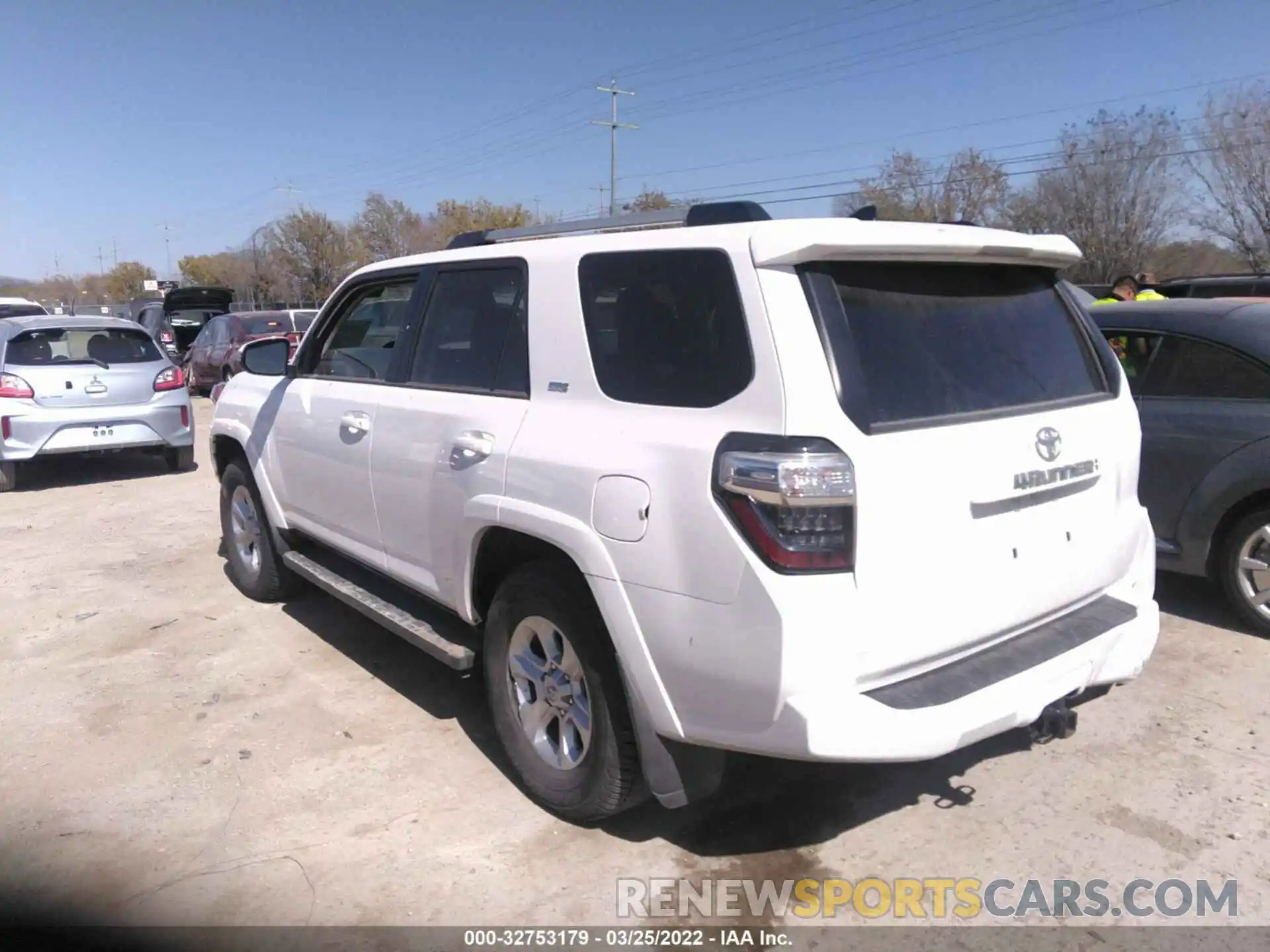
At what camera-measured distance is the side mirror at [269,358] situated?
5293mm

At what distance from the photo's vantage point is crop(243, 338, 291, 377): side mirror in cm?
529

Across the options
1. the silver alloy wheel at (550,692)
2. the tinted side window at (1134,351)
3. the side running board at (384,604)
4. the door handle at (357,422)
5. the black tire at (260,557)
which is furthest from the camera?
the black tire at (260,557)

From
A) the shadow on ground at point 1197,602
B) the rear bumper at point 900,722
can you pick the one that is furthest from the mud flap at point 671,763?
the shadow on ground at point 1197,602

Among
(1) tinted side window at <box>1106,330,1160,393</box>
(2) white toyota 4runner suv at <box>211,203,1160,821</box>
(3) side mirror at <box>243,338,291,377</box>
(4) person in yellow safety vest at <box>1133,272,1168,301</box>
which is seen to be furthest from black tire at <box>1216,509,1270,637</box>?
(3) side mirror at <box>243,338,291,377</box>

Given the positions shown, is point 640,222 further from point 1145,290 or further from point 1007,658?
point 1145,290

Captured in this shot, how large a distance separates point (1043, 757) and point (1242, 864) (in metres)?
0.79

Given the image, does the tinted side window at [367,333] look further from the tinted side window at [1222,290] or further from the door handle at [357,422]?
the tinted side window at [1222,290]

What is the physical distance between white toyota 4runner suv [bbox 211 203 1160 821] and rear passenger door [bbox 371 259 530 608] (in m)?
0.02

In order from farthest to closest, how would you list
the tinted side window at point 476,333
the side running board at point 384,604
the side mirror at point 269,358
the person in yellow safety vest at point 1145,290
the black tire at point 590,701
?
the person in yellow safety vest at point 1145,290
the side mirror at point 269,358
the side running board at point 384,604
the tinted side window at point 476,333
the black tire at point 590,701

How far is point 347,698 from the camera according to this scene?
4.60 metres

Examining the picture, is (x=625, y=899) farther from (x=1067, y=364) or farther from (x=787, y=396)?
(x=1067, y=364)

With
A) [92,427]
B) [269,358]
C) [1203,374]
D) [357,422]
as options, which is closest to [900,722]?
[357,422]

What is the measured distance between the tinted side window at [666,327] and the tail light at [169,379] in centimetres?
809

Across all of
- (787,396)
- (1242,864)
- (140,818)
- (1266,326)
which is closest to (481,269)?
(787,396)
